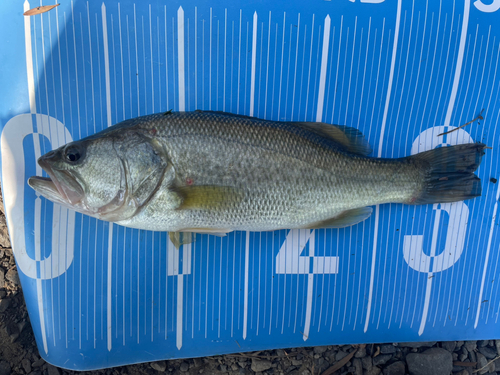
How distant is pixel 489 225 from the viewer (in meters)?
2.25

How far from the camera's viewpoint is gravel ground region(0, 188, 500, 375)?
2.12 m

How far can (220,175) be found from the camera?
1.71 m

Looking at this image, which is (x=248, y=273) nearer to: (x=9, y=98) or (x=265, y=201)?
(x=265, y=201)

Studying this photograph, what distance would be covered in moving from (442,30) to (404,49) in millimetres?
317

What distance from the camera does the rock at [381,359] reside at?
2238 millimetres

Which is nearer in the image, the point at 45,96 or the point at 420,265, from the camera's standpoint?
the point at 45,96

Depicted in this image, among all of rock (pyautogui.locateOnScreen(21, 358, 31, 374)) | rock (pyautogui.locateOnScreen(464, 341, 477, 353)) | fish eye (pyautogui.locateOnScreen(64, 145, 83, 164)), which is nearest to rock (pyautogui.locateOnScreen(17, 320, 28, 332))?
rock (pyautogui.locateOnScreen(21, 358, 31, 374))

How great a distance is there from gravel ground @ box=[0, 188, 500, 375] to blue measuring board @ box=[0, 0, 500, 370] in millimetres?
93

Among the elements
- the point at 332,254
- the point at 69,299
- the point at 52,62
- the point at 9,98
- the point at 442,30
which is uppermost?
the point at 442,30

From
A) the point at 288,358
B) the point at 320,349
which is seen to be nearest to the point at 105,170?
the point at 288,358

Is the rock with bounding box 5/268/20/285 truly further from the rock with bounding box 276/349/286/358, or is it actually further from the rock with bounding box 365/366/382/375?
the rock with bounding box 365/366/382/375

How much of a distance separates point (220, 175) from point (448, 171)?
1606 mm

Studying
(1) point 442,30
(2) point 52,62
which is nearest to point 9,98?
(2) point 52,62

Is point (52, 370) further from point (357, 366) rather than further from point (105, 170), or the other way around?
point (357, 366)
